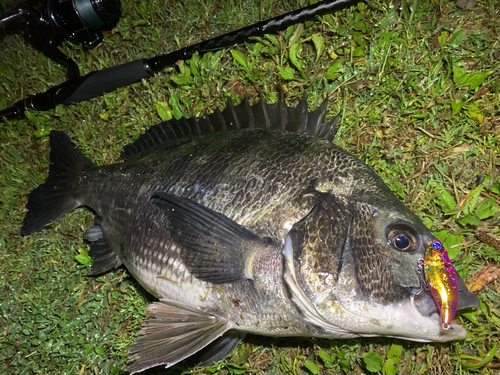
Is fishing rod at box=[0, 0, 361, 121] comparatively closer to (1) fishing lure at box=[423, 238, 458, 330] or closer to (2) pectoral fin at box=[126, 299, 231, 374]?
(1) fishing lure at box=[423, 238, 458, 330]

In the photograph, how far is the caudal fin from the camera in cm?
276

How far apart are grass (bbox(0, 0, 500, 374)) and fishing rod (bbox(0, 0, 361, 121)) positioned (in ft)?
0.31

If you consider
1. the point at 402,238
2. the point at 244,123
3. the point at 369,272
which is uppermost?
the point at 244,123

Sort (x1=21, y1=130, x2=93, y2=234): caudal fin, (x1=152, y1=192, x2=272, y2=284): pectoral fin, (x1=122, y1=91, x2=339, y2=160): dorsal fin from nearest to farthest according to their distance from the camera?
(x1=152, y1=192, x2=272, y2=284): pectoral fin → (x1=122, y1=91, x2=339, y2=160): dorsal fin → (x1=21, y1=130, x2=93, y2=234): caudal fin

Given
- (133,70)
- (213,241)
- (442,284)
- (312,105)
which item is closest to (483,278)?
(442,284)

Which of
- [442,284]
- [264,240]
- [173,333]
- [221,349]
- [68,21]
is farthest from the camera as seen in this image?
[68,21]

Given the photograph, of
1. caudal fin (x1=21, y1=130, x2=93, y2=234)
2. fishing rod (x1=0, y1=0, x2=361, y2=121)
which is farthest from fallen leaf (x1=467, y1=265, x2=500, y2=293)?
caudal fin (x1=21, y1=130, x2=93, y2=234)

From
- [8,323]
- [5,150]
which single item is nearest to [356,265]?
[8,323]

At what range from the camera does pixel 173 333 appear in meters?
1.92

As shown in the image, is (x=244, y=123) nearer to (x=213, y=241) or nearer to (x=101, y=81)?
(x=213, y=241)

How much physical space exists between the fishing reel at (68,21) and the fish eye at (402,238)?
2866 mm

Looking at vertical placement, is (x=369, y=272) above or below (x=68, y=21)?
below

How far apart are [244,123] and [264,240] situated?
2.68 feet

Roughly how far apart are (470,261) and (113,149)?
2.86m
